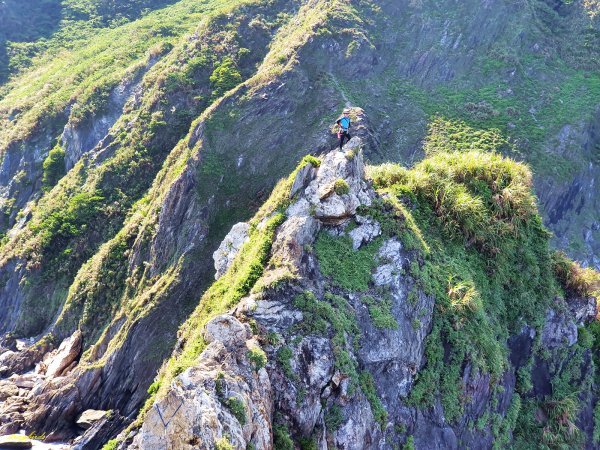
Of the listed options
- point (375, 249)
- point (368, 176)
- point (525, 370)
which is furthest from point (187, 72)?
point (525, 370)

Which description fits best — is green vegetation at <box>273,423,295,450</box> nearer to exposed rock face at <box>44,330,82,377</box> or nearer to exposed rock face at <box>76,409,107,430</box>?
exposed rock face at <box>76,409,107,430</box>

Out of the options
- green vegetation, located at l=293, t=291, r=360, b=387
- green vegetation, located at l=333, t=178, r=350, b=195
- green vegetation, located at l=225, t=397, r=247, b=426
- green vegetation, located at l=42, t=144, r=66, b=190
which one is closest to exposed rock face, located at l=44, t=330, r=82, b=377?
green vegetation, located at l=42, t=144, r=66, b=190

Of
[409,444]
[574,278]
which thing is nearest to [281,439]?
[409,444]

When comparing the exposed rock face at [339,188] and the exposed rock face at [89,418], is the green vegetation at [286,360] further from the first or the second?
the exposed rock face at [89,418]

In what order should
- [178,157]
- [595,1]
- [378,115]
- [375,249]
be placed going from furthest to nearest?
1. [595,1]
2. [378,115]
3. [178,157]
4. [375,249]

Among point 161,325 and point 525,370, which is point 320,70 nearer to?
point 161,325

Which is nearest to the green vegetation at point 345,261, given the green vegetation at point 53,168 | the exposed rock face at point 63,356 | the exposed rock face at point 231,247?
the exposed rock face at point 231,247
